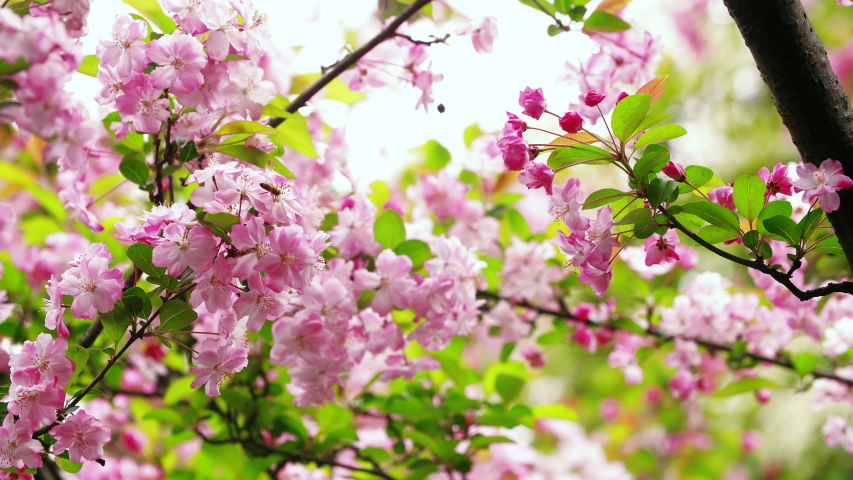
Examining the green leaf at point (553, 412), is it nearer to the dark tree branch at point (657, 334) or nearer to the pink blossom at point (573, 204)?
the dark tree branch at point (657, 334)

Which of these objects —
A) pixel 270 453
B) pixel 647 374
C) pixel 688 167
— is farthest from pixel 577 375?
pixel 688 167

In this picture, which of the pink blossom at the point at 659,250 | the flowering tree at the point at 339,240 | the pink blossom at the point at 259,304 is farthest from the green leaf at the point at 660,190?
the pink blossom at the point at 259,304

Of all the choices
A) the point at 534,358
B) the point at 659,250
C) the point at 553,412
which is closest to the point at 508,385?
the point at 553,412

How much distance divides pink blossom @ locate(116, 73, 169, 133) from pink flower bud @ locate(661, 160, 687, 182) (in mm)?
648

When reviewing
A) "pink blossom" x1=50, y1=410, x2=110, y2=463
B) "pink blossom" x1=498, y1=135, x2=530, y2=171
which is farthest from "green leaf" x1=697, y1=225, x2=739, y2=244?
"pink blossom" x1=50, y1=410, x2=110, y2=463

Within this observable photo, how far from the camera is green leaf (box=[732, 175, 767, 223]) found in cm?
72

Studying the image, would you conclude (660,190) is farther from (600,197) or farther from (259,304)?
(259,304)

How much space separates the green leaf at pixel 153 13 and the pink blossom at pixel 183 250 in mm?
448

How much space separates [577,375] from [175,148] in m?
4.10

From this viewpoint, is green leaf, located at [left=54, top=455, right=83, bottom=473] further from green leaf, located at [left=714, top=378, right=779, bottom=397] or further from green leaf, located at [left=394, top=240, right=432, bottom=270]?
green leaf, located at [left=714, top=378, right=779, bottom=397]

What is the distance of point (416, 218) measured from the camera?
155cm

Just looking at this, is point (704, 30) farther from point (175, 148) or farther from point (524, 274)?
point (175, 148)

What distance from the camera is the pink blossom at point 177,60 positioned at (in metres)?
0.79

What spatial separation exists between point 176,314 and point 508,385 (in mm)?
904
